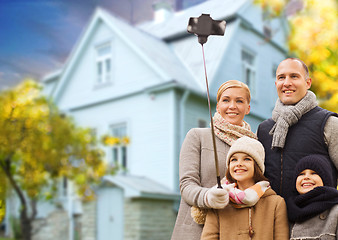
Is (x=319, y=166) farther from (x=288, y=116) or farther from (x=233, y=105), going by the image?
(x=233, y=105)

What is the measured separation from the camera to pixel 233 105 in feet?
6.90

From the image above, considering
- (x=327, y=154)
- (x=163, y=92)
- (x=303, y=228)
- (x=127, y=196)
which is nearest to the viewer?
(x=303, y=228)

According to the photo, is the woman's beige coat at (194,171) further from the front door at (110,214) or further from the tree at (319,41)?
the front door at (110,214)

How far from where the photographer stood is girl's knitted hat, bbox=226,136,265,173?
1.95 metres

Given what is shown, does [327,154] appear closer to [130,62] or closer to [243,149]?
[243,149]

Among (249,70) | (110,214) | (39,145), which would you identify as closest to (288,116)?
(110,214)

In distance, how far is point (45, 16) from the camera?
10.2m

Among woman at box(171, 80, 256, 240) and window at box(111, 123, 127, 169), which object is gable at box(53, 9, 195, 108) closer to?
window at box(111, 123, 127, 169)

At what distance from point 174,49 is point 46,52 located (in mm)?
3091

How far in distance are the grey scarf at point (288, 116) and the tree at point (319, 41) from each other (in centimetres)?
288

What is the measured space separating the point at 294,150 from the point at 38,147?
828 centimetres

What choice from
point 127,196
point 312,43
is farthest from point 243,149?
point 127,196

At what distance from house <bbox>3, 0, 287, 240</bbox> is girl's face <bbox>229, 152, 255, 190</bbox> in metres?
6.39

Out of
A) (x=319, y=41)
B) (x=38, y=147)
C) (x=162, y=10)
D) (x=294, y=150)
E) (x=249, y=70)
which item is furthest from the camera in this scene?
(x=162, y=10)
